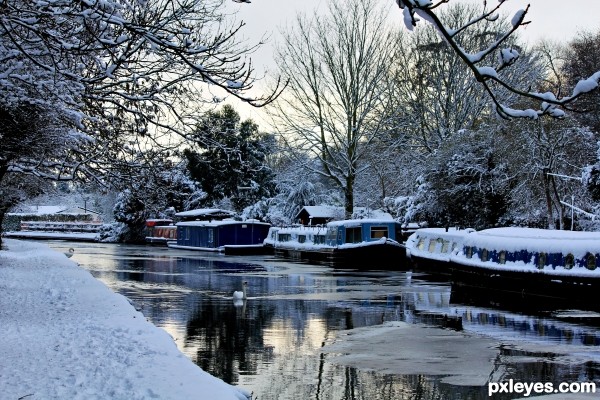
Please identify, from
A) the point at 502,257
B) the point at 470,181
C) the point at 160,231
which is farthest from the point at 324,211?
the point at 502,257

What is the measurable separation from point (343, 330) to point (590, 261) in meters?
8.26

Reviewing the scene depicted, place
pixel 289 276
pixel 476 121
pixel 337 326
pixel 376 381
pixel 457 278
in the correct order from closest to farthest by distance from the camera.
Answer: pixel 376 381, pixel 337 326, pixel 457 278, pixel 289 276, pixel 476 121

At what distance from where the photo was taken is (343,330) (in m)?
16.5

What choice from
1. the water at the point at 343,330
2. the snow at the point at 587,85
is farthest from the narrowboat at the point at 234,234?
the snow at the point at 587,85

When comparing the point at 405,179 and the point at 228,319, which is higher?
the point at 405,179

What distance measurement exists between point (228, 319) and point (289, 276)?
15336 mm

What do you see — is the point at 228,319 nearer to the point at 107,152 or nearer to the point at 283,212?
the point at 107,152

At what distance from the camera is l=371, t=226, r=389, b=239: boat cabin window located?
142 ft

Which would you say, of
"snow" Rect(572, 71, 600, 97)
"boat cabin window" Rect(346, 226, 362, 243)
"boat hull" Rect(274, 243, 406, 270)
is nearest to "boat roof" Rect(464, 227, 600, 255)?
"boat hull" Rect(274, 243, 406, 270)

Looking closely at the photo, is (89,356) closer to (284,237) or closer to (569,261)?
(569,261)

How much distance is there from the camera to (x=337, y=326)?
17234 millimetres

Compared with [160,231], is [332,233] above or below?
below

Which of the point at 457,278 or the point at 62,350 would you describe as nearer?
the point at 62,350

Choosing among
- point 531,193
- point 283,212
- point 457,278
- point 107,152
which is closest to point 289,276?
point 457,278
